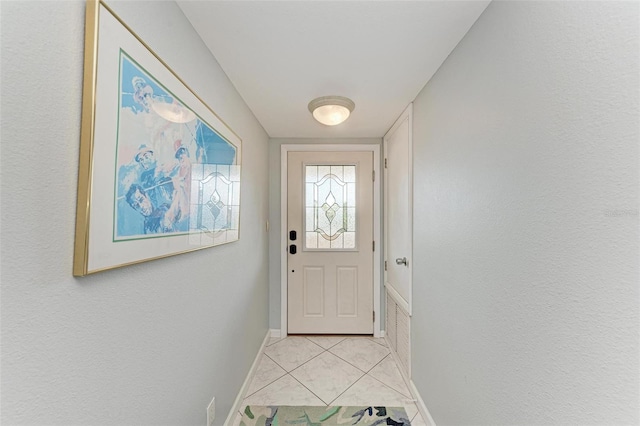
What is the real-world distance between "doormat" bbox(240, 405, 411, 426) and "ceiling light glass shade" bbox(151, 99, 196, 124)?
1823 mm

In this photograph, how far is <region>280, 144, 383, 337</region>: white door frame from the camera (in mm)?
2996

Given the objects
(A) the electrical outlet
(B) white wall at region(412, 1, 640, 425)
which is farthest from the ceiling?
(A) the electrical outlet

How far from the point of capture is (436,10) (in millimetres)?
1154

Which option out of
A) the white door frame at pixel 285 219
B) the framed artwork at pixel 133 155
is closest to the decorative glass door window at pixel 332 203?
the white door frame at pixel 285 219

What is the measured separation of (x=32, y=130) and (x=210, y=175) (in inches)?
32.6

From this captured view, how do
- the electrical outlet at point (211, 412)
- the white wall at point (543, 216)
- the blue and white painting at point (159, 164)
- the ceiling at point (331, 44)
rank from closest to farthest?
the white wall at point (543, 216)
the blue and white painting at point (159, 164)
the ceiling at point (331, 44)
the electrical outlet at point (211, 412)

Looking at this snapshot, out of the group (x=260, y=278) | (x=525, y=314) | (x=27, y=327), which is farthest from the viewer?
(x=260, y=278)

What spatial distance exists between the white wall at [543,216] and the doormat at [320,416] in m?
0.43

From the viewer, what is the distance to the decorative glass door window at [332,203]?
9.91 ft

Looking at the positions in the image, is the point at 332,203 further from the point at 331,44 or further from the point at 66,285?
the point at 66,285

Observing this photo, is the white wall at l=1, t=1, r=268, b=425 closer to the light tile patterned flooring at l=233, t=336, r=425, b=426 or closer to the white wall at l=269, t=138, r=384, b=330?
the light tile patterned flooring at l=233, t=336, r=425, b=426

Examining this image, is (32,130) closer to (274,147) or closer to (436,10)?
(436,10)

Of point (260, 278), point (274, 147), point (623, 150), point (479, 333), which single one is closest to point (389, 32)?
point (623, 150)

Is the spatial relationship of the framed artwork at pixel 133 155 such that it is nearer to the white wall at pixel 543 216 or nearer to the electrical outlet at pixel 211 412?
the electrical outlet at pixel 211 412
